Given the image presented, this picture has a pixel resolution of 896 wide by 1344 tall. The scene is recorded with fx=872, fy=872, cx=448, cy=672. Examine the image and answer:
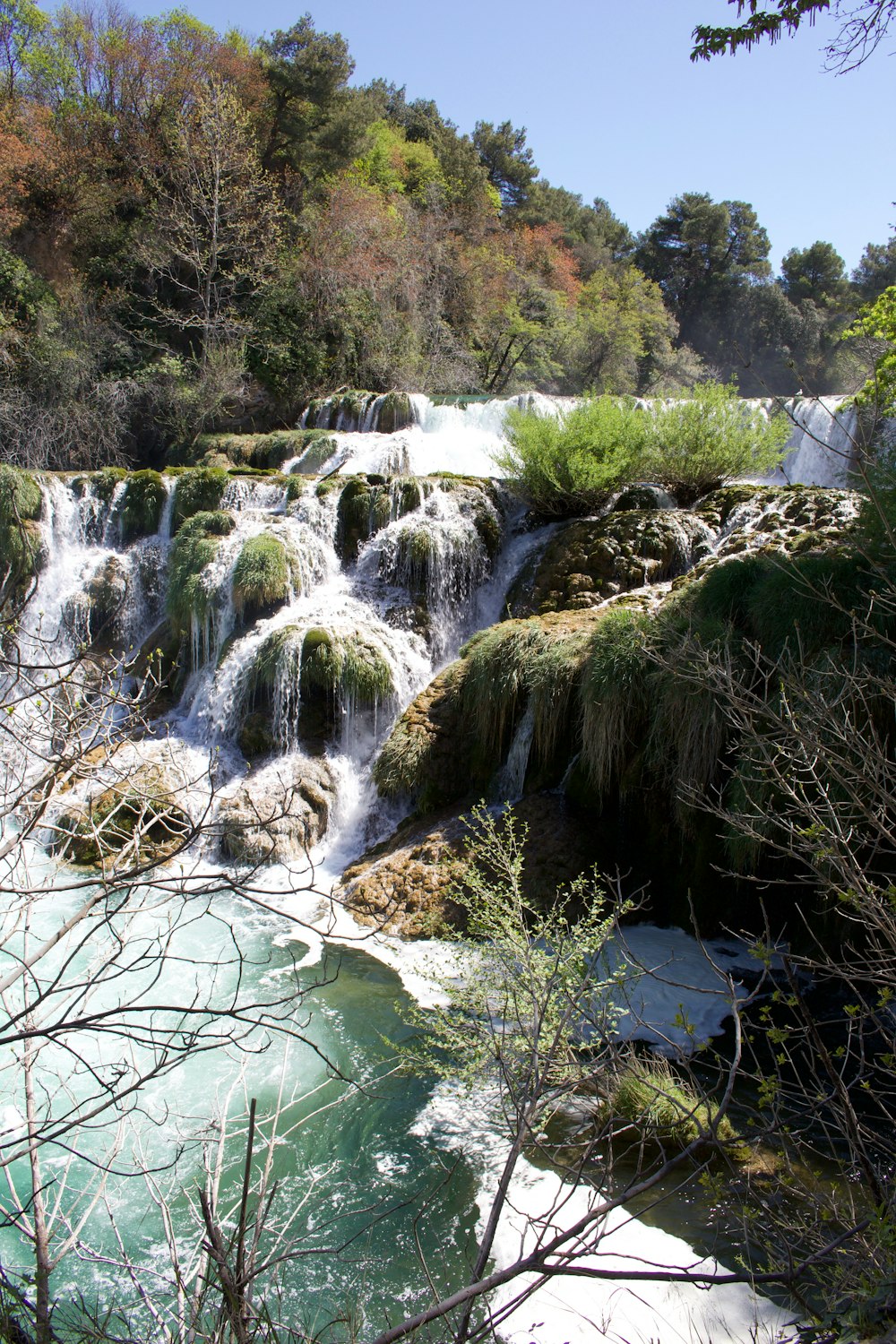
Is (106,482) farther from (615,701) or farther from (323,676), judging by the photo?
(615,701)

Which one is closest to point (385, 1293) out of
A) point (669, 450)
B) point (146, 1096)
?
point (146, 1096)

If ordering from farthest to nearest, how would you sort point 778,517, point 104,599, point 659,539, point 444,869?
point 104,599 < point 659,539 < point 778,517 < point 444,869

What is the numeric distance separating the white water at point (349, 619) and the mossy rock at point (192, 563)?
0.46ft

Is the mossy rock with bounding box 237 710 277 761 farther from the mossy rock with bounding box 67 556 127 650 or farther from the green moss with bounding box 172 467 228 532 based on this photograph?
the green moss with bounding box 172 467 228 532

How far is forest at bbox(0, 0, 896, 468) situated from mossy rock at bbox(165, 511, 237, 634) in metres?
6.53

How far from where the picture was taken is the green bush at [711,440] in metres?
9.94

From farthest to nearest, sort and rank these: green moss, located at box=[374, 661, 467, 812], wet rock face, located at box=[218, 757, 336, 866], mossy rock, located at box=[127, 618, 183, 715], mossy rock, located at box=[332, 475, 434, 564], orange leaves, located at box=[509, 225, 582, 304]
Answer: orange leaves, located at box=[509, 225, 582, 304], mossy rock, located at box=[332, 475, 434, 564], mossy rock, located at box=[127, 618, 183, 715], wet rock face, located at box=[218, 757, 336, 866], green moss, located at box=[374, 661, 467, 812]

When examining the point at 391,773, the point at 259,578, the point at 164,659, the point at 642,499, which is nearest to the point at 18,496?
the point at 164,659

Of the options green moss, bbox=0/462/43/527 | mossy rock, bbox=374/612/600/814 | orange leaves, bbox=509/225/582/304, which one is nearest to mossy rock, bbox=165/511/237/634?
green moss, bbox=0/462/43/527

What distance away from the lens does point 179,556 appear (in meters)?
11.3

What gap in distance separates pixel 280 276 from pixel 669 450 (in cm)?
1345

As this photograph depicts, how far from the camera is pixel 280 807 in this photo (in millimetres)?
8023

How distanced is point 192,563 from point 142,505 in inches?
109

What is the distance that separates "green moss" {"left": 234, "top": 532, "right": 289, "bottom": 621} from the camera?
10.4 metres
